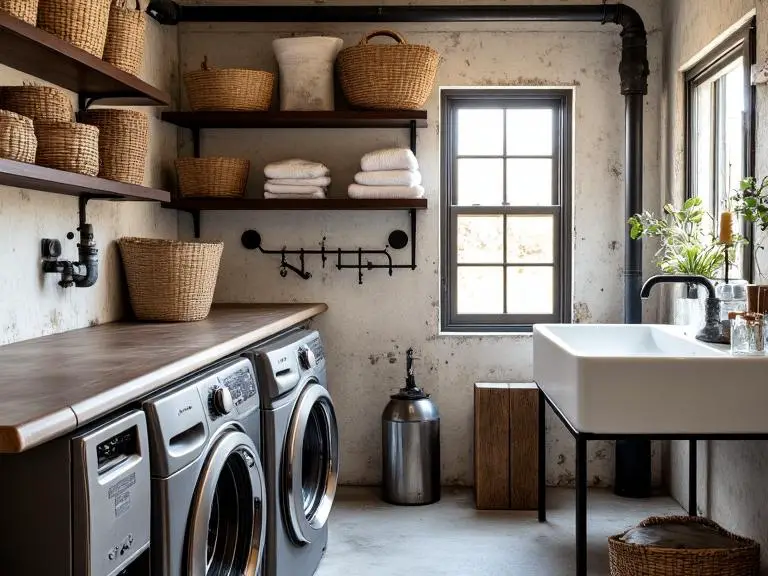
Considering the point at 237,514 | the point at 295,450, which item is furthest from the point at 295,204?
the point at 237,514

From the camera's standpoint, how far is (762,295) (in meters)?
2.67

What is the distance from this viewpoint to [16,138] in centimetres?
221

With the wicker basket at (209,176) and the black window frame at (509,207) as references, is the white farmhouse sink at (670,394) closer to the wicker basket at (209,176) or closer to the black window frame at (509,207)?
the black window frame at (509,207)

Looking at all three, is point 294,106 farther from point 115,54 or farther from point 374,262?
point 115,54

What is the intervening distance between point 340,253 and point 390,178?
0.54 metres

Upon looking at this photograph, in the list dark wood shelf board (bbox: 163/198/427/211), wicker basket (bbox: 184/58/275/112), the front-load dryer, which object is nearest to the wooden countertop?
the front-load dryer

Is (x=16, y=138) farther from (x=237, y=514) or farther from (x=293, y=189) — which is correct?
(x=293, y=189)

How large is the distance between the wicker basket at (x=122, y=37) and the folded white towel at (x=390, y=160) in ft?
4.24

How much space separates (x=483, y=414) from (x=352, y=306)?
85 centimetres

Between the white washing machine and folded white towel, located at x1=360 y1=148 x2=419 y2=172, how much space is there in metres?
0.93

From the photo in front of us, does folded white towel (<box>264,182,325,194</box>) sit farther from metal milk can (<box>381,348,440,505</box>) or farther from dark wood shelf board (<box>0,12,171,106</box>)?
metal milk can (<box>381,348,440,505</box>)

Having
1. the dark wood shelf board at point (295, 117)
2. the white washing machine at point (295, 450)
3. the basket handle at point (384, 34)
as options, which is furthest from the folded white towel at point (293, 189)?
the white washing machine at point (295, 450)

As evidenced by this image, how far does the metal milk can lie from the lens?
407 cm

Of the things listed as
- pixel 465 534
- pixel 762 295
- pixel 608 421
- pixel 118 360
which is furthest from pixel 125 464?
pixel 465 534
